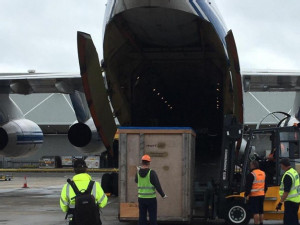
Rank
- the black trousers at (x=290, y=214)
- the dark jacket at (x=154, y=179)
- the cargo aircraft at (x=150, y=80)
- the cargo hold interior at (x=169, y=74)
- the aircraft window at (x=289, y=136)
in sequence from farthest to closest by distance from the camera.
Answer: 1. the aircraft window at (x=289, y=136)
2. the cargo hold interior at (x=169, y=74)
3. the cargo aircraft at (x=150, y=80)
4. the black trousers at (x=290, y=214)
5. the dark jacket at (x=154, y=179)

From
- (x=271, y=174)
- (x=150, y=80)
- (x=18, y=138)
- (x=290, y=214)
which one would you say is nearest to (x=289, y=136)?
(x=271, y=174)

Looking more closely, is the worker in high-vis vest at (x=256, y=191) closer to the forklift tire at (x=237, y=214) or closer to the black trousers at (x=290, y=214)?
the forklift tire at (x=237, y=214)

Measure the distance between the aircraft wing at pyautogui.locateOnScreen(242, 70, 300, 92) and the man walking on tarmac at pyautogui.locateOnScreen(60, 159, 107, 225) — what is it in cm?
831

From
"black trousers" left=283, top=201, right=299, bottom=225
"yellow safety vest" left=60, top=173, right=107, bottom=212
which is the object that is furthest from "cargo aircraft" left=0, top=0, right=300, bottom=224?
"yellow safety vest" left=60, top=173, right=107, bottom=212

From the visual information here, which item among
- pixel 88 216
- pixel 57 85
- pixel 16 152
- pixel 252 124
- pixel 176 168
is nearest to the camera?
pixel 88 216

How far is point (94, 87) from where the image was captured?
36.7 ft

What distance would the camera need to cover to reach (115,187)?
53.3 feet

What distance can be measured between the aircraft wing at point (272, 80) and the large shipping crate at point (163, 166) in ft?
14.4

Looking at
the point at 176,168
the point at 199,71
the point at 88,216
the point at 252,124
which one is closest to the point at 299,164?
the point at 176,168

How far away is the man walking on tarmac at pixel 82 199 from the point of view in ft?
19.9

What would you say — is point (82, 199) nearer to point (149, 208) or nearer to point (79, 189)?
point (79, 189)

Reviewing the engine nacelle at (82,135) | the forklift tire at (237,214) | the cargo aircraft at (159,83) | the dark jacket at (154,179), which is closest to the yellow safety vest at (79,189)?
the dark jacket at (154,179)

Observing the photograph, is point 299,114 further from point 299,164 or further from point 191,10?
point 191,10

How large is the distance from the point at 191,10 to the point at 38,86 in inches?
324
